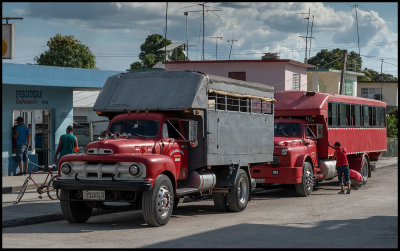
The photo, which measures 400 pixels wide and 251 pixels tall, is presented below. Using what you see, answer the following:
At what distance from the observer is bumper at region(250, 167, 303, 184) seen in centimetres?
1950

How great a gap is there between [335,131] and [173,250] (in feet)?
44.2

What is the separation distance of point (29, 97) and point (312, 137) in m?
9.69

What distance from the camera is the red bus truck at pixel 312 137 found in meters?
19.8

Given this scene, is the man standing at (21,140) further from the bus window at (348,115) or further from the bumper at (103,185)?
the bus window at (348,115)

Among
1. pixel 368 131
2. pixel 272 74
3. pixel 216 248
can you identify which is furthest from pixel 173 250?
pixel 272 74

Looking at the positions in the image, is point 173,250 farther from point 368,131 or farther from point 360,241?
point 368,131

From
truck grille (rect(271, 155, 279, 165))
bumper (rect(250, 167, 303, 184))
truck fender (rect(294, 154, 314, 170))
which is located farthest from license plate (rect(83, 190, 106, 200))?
truck fender (rect(294, 154, 314, 170))

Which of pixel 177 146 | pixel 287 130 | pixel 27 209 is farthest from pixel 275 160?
pixel 27 209

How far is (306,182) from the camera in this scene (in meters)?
20.2

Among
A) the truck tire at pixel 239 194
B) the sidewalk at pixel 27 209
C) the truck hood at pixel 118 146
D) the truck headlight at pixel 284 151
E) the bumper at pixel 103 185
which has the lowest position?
the sidewalk at pixel 27 209

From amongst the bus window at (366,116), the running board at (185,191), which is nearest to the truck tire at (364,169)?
the bus window at (366,116)

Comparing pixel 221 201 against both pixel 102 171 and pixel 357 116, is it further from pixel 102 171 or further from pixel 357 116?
pixel 357 116

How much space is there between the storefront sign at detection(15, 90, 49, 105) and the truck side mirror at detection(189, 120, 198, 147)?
10726mm

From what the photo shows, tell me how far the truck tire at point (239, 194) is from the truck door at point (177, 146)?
4.75 feet
